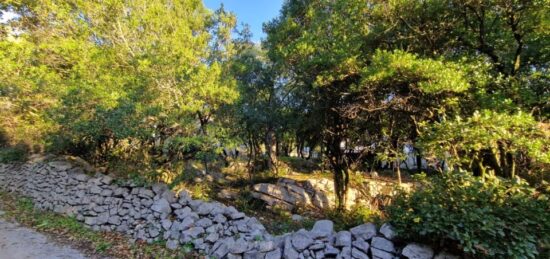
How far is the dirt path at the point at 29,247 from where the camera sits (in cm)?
586

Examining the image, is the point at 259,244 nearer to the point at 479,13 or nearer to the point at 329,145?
the point at 329,145

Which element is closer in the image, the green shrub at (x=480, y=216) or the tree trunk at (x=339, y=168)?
the green shrub at (x=480, y=216)

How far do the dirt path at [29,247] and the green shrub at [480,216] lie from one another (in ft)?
21.1

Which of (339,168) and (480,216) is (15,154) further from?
(480,216)

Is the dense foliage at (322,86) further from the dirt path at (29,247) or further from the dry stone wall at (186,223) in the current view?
the dirt path at (29,247)

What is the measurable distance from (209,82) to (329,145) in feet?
15.1

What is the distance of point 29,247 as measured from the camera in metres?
6.24

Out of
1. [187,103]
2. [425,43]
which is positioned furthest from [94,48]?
[425,43]

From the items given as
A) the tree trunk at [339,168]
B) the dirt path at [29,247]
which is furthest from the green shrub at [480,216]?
the dirt path at [29,247]

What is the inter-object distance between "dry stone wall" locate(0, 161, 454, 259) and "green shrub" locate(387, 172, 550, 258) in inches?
17.1

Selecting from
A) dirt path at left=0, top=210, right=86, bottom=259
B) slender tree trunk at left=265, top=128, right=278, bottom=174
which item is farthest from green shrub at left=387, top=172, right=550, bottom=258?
slender tree trunk at left=265, top=128, right=278, bottom=174

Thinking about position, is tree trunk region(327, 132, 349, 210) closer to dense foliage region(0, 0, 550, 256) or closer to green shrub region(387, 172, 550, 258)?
dense foliage region(0, 0, 550, 256)

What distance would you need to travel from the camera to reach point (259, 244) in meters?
5.39

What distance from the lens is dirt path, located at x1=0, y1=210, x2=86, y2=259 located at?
5.86 meters
